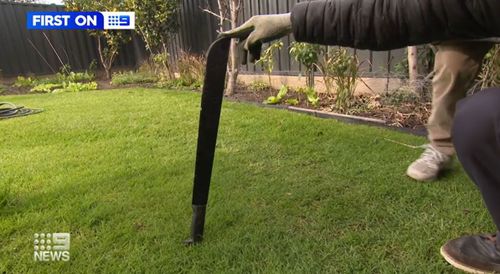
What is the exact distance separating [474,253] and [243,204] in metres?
1.01

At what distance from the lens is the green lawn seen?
148 cm

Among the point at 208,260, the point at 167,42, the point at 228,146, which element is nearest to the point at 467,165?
the point at 208,260

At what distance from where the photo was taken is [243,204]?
192cm

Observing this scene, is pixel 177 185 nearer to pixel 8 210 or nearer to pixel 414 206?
pixel 8 210

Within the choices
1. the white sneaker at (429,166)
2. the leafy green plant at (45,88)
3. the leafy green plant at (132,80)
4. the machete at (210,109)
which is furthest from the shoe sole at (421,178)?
the leafy green plant at (45,88)

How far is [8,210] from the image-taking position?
1.95 meters

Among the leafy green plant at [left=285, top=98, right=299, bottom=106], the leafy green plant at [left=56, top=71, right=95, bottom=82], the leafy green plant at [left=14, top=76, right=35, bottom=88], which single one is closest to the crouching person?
the leafy green plant at [left=285, top=98, right=299, bottom=106]

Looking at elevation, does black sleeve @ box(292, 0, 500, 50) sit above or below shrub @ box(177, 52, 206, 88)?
above

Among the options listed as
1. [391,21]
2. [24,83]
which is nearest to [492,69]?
[391,21]

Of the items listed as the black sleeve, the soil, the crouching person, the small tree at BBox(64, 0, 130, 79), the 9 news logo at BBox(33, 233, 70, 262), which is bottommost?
the 9 news logo at BBox(33, 233, 70, 262)

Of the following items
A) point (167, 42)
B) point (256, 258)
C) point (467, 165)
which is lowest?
point (256, 258)

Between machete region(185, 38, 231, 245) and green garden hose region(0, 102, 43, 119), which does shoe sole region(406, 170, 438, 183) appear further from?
green garden hose region(0, 102, 43, 119)

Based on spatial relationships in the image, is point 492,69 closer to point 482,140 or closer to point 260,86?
point 482,140

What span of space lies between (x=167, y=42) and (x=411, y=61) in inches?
234
